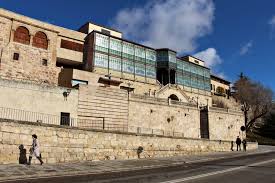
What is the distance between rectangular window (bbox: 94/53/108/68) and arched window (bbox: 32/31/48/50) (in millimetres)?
6963

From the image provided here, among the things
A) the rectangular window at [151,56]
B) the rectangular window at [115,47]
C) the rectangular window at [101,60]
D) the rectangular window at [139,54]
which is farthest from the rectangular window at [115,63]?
the rectangular window at [151,56]

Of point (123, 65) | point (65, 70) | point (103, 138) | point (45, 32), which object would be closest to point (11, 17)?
point (45, 32)

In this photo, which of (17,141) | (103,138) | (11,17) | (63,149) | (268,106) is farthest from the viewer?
(268,106)

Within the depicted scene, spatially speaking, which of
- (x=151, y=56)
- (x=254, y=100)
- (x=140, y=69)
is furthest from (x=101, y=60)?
(x=254, y=100)

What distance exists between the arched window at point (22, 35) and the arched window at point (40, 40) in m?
0.85

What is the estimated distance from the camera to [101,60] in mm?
41906

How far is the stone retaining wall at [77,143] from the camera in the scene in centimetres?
1682

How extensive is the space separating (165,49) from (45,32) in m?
20.4

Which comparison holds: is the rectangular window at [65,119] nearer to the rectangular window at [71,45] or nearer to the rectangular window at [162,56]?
the rectangular window at [71,45]

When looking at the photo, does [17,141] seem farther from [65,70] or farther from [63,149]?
[65,70]

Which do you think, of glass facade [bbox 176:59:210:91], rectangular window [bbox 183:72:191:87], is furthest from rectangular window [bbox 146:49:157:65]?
rectangular window [bbox 183:72:191:87]

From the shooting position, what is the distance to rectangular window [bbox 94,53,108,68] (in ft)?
136

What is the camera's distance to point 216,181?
37.5ft

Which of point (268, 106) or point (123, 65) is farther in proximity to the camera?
point (268, 106)
